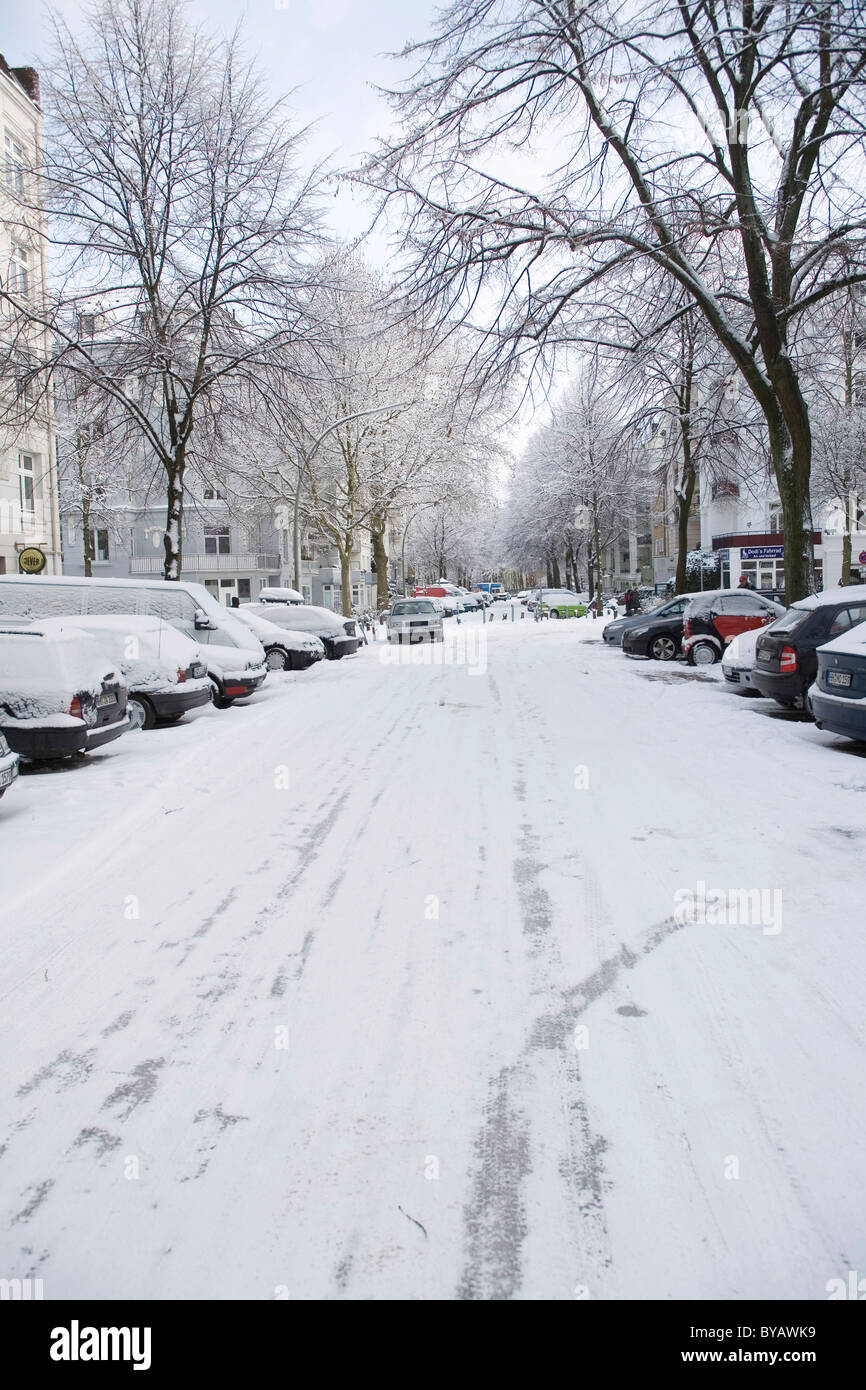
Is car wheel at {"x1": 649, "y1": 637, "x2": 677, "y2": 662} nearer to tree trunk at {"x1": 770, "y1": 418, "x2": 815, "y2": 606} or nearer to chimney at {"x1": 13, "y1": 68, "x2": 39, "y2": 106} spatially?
tree trunk at {"x1": 770, "y1": 418, "x2": 815, "y2": 606}

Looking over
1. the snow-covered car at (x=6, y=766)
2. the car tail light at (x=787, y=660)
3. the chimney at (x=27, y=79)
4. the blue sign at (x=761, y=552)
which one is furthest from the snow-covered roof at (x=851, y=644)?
the blue sign at (x=761, y=552)

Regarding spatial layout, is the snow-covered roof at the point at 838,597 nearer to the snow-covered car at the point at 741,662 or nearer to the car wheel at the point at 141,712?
the snow-covered car at the point at 741,662

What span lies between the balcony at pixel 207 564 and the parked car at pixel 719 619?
35.6 meters

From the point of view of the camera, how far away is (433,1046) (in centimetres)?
369

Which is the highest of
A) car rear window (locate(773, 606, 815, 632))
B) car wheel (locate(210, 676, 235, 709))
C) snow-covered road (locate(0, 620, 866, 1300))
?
car rear window (locate(773, 606, 815, 632))

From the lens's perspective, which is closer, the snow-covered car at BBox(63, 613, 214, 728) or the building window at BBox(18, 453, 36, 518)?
the snow-covered car at BBox(63, 613, 214, 728)

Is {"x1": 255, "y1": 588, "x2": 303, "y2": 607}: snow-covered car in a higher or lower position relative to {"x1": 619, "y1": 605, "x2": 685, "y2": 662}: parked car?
higher

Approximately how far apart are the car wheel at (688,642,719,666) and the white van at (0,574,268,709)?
9.49 m

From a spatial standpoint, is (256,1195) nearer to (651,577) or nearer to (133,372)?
(133,372)

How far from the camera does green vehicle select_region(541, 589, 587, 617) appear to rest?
46.6 metres

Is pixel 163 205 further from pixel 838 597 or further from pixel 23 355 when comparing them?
pixel 838 597

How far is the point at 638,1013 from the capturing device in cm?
393

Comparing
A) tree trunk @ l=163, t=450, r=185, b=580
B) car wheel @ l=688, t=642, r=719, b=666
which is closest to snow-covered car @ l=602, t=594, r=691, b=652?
car wheel @ l=688, t=642, r=719, b=666

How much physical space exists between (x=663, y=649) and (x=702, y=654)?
2.31 m
